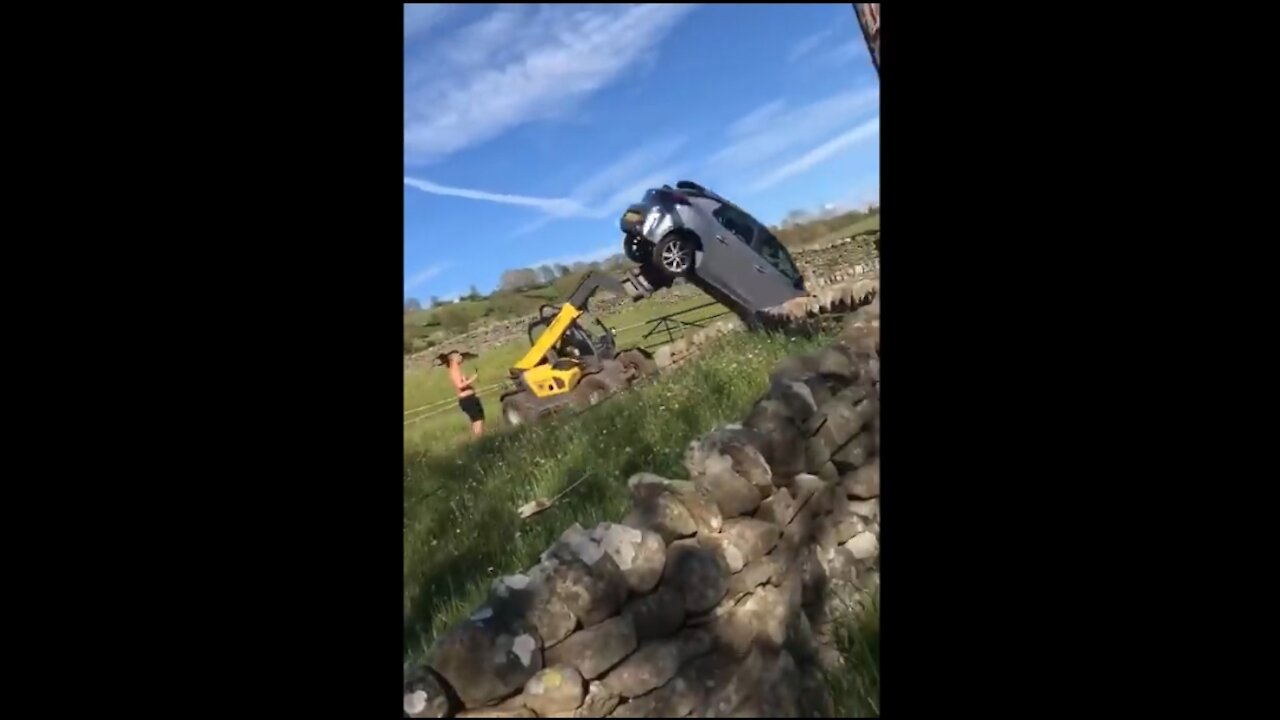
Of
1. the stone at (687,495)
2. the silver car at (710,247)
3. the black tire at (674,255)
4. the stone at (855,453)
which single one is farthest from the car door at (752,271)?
the stone at (687,495)

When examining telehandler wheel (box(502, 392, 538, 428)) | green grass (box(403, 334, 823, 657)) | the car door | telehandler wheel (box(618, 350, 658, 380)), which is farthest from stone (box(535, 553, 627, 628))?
the car door

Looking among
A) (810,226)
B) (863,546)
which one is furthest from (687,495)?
(810,226)

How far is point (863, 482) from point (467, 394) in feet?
3.84

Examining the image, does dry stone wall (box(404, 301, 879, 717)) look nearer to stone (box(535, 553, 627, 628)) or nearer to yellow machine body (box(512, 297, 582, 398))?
stone (box(535, 553, 627, 628))

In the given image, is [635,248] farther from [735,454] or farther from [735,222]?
[735,454]

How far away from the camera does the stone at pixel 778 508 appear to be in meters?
1.85

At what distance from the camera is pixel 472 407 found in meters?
1.80

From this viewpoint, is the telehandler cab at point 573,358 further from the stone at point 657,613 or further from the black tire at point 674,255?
the stone at point 657,613

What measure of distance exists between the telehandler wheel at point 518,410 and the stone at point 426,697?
64cm
